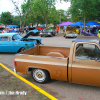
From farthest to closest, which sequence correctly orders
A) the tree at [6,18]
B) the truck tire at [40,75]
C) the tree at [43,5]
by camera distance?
the tree at [6,18]
the tree at [43,5]
the truck tire at [40,75]

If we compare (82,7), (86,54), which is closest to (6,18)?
(82,7)

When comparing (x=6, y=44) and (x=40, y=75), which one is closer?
(x=40, y=75)

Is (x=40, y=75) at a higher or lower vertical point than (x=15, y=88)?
higher

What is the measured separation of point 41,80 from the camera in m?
4.34

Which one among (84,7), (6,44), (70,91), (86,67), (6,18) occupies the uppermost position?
(6,18)

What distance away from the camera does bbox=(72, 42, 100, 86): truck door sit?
3602mm

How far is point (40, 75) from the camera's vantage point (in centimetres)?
427

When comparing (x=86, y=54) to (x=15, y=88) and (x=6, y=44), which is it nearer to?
(x=15, y=88)

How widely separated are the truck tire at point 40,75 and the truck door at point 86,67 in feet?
3.02

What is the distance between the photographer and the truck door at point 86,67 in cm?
360

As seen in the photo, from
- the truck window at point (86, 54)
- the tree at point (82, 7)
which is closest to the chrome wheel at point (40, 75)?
the truck window at point (86, 54)

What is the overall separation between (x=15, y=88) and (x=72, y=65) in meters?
2.00

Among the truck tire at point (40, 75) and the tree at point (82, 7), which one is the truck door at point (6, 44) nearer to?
the truck tire at point (40, 75)

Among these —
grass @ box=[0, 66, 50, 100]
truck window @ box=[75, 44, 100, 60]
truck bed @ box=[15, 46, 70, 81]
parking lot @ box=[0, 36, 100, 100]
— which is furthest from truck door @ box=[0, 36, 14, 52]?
truck window @ box=[75, 44, 100, 60]
